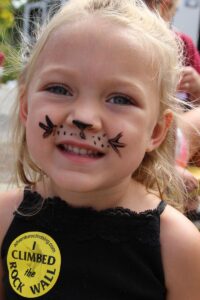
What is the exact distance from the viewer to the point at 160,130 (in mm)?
1397

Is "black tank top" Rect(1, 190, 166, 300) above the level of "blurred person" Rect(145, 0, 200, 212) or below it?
below

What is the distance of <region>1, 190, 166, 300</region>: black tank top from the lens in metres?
1.33

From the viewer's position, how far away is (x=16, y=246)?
141 centimetres

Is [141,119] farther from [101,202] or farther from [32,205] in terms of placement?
[32,205]

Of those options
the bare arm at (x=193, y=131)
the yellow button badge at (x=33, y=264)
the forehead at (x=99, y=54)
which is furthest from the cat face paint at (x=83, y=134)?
the bare arm at (x=193, y=131)

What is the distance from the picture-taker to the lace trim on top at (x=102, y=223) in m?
1.34

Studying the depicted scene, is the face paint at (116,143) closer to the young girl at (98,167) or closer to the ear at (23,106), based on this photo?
the young girl at (98,167)

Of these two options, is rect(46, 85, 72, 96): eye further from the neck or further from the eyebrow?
the neck

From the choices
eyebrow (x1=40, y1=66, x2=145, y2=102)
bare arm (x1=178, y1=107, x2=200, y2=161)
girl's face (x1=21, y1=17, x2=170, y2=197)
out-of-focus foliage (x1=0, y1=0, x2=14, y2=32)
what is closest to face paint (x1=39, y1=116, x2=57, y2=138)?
girl's face (x1=21, y1=17, x2=170, y2=197)

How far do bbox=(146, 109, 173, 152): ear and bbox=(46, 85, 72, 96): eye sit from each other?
284mm

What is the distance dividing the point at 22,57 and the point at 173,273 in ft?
2.66

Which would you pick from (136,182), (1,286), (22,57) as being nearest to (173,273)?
(136,182)

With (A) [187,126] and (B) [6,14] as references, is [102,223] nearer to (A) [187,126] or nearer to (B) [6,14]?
(A) [187,126]

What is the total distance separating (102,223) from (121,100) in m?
0.34
